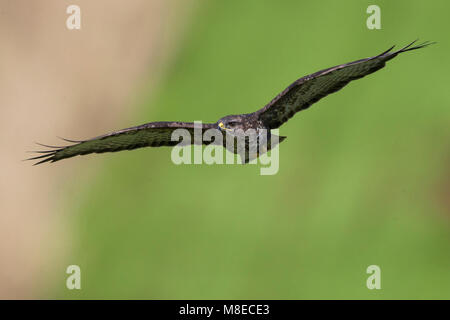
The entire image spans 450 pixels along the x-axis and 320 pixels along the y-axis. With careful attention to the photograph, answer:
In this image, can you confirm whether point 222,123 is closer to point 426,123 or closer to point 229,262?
point 229,262

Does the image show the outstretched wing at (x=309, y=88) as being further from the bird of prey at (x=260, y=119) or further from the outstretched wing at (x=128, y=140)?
the outstretched wing at (x=128, y=140)

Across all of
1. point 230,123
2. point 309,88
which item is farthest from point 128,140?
point 309,88

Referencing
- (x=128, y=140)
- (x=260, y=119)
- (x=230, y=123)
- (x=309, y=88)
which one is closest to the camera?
(x=230, y=123)

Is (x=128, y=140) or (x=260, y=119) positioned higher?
(x=260, y=119)

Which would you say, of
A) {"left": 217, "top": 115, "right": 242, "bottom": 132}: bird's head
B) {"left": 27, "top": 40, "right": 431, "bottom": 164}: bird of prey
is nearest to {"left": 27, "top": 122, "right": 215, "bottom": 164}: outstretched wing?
{"left": 27, "top": 40, "right": 431, "bottom": 164}: bird of prey

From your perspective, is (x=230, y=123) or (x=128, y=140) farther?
(x=128, y=140)

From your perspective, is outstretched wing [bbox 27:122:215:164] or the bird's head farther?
outstretched wing [bbox 27:122:215:164]

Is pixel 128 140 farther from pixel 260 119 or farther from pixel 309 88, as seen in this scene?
pixel 309 88

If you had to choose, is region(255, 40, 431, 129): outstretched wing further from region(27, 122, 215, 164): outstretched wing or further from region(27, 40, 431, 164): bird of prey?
region(27, 122, 215, 164): outstretched wing
